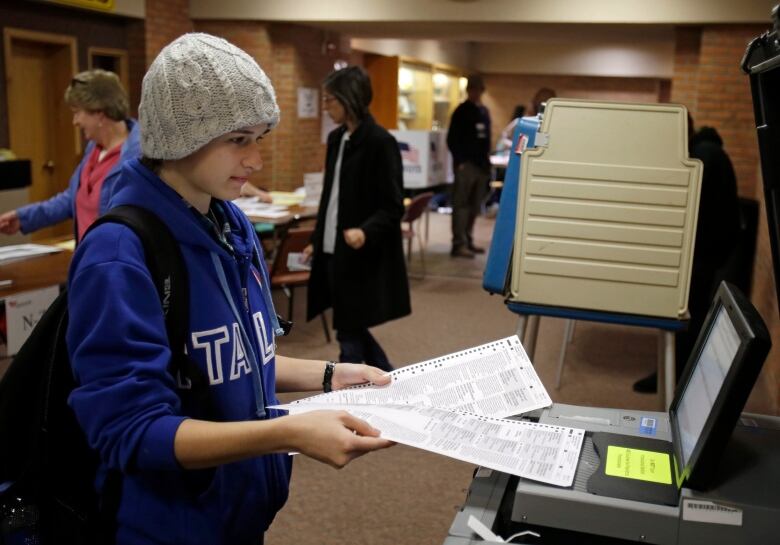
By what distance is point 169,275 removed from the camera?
109 centimetres

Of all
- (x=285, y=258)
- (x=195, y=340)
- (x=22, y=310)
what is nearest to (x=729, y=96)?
(x=285, y=258)

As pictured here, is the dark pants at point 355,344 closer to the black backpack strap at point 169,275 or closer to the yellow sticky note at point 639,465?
the black backpack strap at point 169,275

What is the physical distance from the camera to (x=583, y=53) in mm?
14656

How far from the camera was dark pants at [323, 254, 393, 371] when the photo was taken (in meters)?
3.55

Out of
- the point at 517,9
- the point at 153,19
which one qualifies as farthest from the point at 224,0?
the point at 517,9

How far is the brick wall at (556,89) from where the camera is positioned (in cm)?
1525

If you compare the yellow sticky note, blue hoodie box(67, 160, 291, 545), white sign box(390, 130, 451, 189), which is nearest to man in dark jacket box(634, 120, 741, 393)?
→ the yellow sticky note

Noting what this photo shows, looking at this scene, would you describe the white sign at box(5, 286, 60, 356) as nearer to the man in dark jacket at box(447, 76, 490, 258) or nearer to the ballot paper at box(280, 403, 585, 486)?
the ballot paper at box(280, 403, 585, 486)

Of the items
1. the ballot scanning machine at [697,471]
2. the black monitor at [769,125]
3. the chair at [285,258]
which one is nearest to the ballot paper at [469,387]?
the ballot scanning machine at [697,471]

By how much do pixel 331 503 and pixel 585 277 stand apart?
1.30 metres

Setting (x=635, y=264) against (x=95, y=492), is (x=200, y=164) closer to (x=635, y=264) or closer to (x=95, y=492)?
(x=95, y=492)

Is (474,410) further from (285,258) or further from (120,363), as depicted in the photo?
(285,258)

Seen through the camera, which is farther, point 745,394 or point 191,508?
point 191,508

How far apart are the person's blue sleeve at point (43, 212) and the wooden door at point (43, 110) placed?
3536mm
